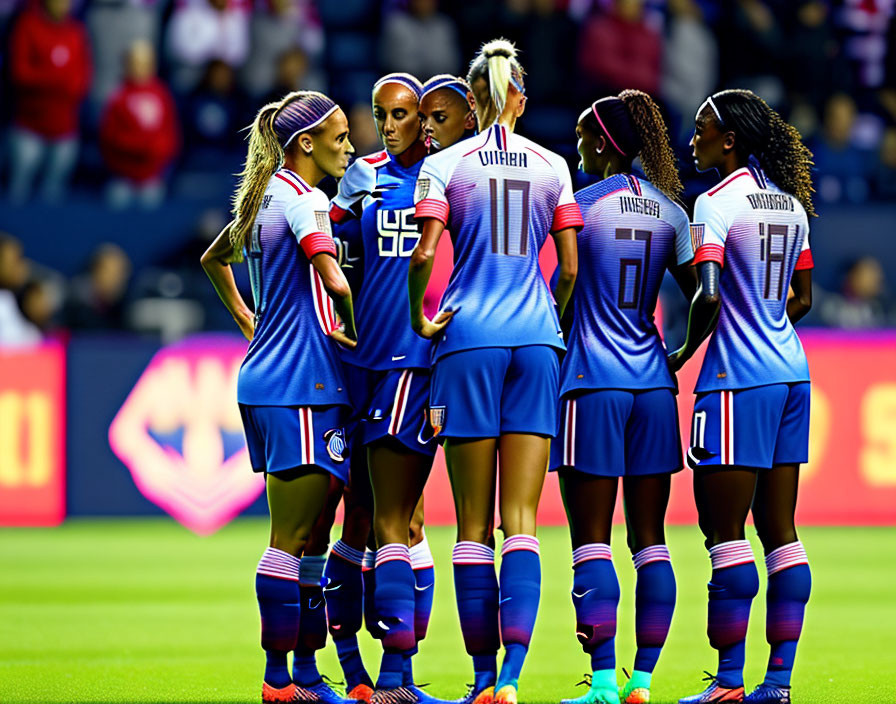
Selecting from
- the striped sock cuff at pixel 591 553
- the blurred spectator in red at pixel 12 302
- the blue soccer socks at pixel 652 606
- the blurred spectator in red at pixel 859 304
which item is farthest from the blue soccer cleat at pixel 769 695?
the blurred spectator in red at pixel 12 302

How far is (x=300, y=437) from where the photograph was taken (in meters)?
6.20

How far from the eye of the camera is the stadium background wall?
45.1 ft

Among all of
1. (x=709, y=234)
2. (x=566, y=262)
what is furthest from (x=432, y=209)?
(x=709, y=234)

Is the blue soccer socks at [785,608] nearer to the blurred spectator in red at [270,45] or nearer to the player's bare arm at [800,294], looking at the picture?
the player's bare arm at [800,294]

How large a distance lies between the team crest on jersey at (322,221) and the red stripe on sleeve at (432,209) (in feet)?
1.28

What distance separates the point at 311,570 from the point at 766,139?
8.66ft

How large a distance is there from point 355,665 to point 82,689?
1217 mm

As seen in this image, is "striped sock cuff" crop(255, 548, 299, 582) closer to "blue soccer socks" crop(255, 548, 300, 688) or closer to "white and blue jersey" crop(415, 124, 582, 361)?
"blue soccer socks" crop(255, 548, 300, 688)

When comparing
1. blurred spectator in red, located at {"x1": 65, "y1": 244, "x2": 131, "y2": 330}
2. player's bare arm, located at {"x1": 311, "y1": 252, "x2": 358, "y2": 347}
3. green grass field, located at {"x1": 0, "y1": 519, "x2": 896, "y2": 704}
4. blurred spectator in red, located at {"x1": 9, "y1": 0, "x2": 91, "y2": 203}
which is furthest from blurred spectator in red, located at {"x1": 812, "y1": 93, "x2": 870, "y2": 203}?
player's bare arm, located at {"x1": 311, "y1": 252, "x2": 358, "y2": 347}

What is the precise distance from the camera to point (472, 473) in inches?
239

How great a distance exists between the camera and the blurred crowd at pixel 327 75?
15836 mm

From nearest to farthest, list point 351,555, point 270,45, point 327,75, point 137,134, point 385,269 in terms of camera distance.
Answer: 1. point 385,269
2. point 351,555
3. point 137,134
4. point 270,45
5. point 327,75

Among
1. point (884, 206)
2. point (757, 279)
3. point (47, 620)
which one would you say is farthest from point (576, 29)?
point (757, 279)

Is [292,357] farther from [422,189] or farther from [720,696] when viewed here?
[720,696]
